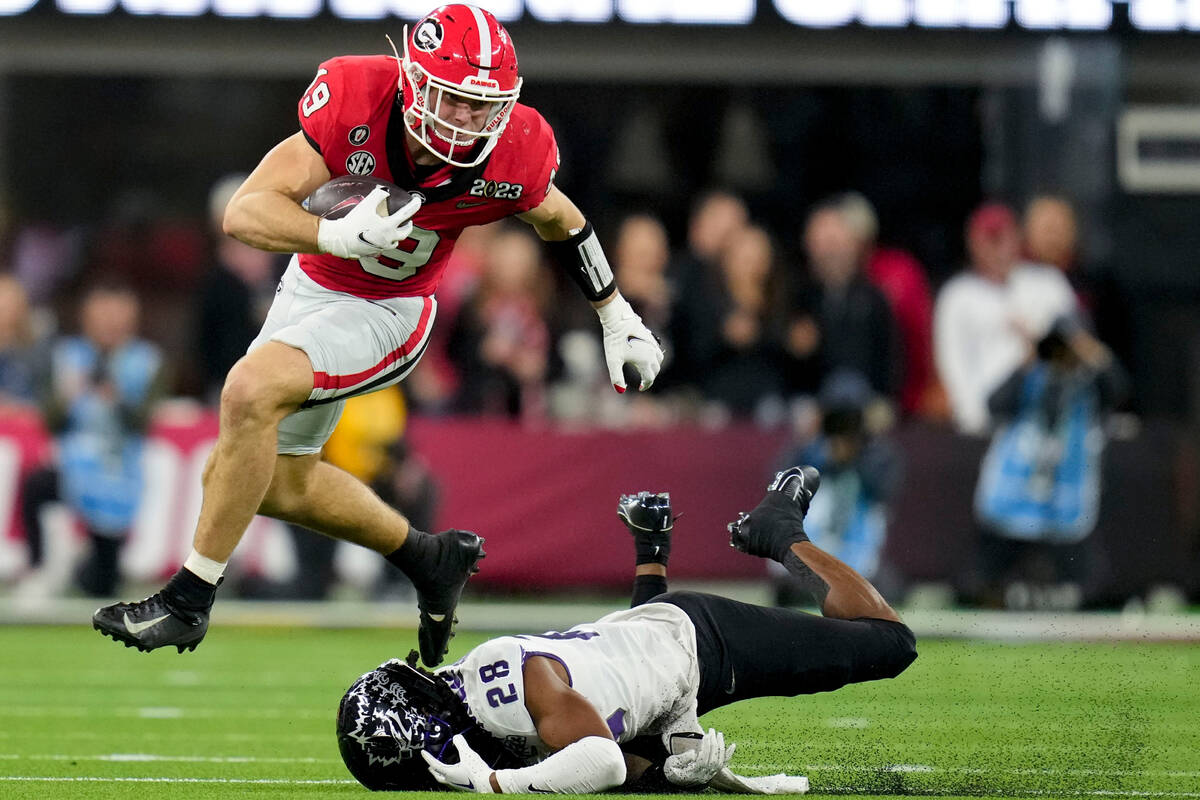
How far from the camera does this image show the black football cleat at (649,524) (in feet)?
21.7

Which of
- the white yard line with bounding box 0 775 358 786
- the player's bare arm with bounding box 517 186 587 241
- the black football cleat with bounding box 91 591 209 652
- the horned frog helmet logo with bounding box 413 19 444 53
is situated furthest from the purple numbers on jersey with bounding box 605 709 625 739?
the horned frog helmet logo with bounding box 413 19 444 53

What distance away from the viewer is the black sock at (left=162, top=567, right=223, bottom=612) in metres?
6.16

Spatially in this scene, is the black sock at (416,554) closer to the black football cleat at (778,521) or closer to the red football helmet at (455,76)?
the black football cleat at (778,521)

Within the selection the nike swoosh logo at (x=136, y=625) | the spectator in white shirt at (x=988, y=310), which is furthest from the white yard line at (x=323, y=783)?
the spectator in white shirt at (x=988, y=310)

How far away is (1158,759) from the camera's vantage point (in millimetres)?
6828

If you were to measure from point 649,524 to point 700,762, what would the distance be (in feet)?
3.43

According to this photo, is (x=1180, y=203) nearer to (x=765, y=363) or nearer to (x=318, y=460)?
(x=765, y=363)

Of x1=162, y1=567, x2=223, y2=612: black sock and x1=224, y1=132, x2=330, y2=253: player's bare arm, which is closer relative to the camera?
x1=224, y1=132, x2=330, y2=253: player's bare arm

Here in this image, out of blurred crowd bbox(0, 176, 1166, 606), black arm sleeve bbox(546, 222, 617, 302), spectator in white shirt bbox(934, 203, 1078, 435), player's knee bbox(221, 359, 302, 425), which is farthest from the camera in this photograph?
spectator in white shirt bbox(934, 203, 1078, 435)

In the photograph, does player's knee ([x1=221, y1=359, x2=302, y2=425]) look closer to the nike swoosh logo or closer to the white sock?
the white sock

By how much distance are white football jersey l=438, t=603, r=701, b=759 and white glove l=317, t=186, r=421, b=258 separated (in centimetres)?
121

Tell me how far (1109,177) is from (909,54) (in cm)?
167

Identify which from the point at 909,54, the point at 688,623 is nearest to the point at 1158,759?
the point at 688,623

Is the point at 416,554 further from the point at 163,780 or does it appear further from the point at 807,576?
the point at 807,576
